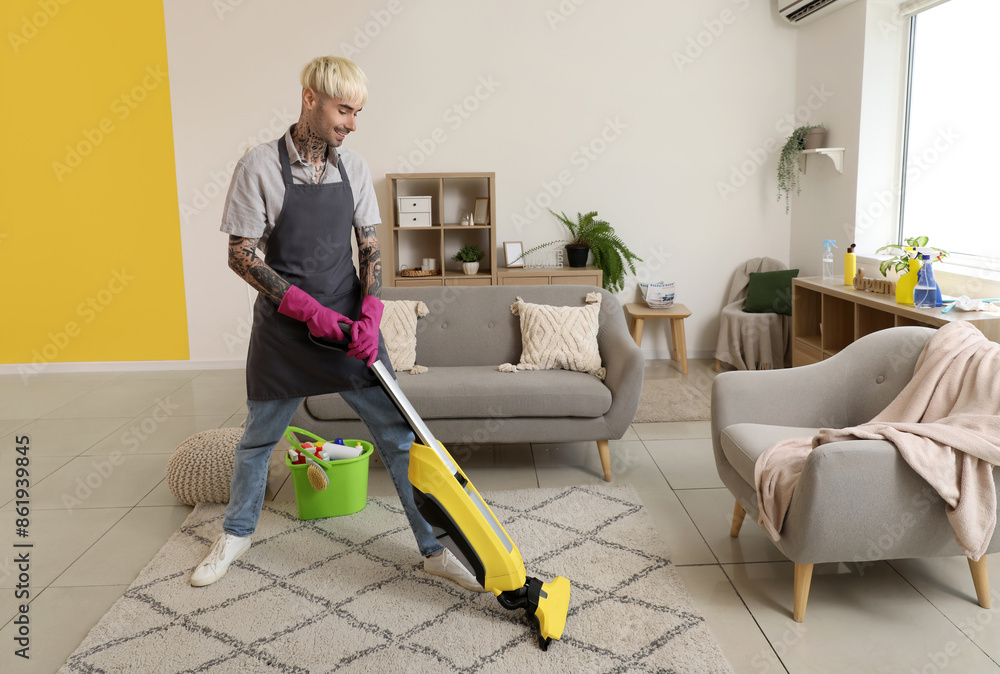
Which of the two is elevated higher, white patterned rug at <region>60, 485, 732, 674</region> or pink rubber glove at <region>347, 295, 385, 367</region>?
pink rubber glove at <region>347, 295, 385, 367</region>

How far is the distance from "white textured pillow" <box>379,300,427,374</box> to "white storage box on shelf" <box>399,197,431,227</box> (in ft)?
5.26

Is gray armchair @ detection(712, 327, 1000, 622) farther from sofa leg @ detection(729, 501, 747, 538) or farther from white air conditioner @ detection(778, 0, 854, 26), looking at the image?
white air conditioner @ detection(778, 0, 854, 26)

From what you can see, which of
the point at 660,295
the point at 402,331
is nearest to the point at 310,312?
the point at 402,331

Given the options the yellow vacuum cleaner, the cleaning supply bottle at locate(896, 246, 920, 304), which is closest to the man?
the yellow vacuum cleaner

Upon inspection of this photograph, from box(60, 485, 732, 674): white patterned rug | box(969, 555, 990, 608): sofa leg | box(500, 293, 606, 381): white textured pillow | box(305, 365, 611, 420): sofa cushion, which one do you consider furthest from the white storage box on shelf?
box(969, 555, 990, 608): sofa leg

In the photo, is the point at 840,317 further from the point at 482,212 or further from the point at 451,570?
the point at 451,570

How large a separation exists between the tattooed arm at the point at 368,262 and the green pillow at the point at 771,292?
3349 millimetres

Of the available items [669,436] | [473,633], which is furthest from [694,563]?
[669,436]

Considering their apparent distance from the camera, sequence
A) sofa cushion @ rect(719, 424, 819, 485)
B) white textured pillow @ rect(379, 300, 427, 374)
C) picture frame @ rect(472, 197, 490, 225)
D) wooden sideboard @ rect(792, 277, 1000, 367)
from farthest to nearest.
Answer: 1. picture frame @ rect(472, 197, 490, 225)
2. white textured pillow @ rect(379, 300, 427, 374)
3. wooden sideboard @ rect(792, 277, 1000, 367)
4. sofa cushion @ rect(719, 424, 819, 485)

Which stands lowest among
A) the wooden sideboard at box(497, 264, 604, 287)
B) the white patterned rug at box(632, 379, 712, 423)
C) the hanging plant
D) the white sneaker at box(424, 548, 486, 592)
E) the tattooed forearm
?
the white sneaker at box(424, 548, 486, 592)

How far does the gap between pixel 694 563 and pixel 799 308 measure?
8.53 ft

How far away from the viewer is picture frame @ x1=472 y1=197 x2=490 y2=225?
502 centimetres

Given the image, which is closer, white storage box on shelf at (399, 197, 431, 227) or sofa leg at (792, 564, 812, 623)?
sofa leg at (792, 564, 812, 623)

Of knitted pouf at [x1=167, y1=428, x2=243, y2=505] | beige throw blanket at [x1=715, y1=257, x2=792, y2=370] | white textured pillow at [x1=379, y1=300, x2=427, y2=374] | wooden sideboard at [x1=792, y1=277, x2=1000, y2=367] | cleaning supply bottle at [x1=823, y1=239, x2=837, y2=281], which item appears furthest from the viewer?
beige throw blanket at [x1=715, y1=257, x2=792, y2=370]
